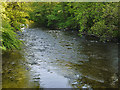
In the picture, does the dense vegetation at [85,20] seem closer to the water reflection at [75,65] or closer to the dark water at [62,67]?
the dark water at [62,67]

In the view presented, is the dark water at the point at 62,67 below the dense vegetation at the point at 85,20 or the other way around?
below

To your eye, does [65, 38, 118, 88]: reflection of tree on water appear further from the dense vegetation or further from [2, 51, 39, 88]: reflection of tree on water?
the dense vegetation

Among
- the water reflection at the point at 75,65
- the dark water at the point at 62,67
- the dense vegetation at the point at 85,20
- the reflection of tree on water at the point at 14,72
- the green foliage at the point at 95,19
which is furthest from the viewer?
the green foliage at the point at 95,19

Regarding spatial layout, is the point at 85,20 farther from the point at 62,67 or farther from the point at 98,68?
the point at 62,67

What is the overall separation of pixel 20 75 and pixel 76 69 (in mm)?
2704

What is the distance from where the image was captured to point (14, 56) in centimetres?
1006

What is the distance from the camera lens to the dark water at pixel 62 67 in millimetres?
6621

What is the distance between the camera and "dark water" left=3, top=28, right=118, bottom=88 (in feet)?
21.7

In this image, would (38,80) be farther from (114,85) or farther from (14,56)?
(14,56)

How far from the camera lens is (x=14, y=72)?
298 inches

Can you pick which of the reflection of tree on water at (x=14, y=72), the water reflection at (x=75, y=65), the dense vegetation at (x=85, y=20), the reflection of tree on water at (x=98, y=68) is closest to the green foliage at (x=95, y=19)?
the dense vegetation at (x=85, y=20)

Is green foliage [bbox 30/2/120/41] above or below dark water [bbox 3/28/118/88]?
above

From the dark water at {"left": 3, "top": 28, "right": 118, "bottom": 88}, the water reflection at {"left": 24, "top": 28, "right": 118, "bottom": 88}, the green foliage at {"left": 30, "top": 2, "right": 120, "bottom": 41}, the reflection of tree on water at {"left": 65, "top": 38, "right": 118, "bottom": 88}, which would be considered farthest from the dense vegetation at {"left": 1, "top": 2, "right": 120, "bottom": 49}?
the reflection of tree on water at {"left": 65, "top": 38, "right": 118, "bottom": 88}

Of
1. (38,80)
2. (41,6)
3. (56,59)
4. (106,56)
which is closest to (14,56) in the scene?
(56,59)
